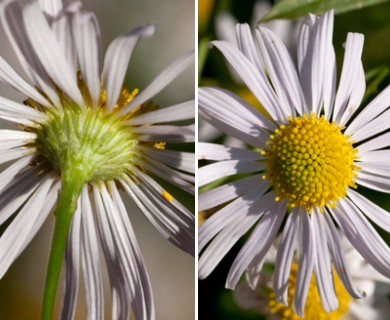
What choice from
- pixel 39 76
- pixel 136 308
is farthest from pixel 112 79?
pixel 136 308

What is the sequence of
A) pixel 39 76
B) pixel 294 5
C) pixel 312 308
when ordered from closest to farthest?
pixel 39 76 < pixel 294 5 < pixel 312 308

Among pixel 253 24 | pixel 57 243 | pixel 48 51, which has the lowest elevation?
pixel 57 243

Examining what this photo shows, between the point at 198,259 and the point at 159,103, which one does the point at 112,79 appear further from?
the point at 198,259

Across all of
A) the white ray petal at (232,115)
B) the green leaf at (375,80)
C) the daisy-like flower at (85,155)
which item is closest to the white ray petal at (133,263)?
the daisy-like flower at (85,155)

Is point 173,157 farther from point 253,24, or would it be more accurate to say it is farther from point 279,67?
point 253,24

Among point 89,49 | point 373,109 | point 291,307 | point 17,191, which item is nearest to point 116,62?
point 89,49

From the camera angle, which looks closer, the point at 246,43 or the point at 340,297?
the point at 246,43

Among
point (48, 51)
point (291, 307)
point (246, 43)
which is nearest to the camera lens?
point (48, 51)
